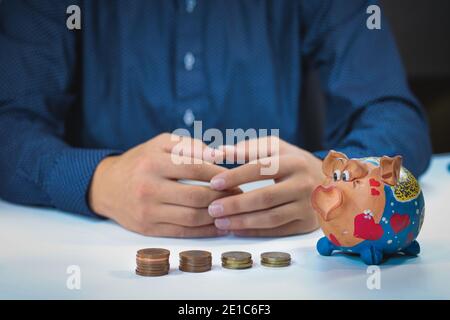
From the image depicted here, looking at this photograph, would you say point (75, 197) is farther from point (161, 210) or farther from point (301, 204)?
point (301, 204)

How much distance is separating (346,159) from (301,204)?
0.18m

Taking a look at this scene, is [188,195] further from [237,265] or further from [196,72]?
[196,72]

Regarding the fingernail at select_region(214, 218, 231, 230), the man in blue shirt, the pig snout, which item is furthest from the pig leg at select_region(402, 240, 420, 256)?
the man in blue shirt

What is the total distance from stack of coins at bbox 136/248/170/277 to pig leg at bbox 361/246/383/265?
0.22 metres

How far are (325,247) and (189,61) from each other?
630mm

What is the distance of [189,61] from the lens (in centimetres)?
129

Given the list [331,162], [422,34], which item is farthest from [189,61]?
[422,34]

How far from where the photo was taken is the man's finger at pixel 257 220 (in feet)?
2.81

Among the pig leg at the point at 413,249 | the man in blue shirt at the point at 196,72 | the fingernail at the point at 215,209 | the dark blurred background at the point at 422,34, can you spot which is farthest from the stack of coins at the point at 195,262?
the dark blurred background at the point at 422,34

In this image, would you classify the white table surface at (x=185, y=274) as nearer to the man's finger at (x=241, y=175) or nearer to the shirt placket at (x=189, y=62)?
the man's finger at (x=241, y=175)

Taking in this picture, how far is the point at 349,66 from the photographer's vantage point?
129 centimetres

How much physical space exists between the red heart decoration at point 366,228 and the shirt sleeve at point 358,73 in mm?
470

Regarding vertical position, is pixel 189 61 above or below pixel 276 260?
above
